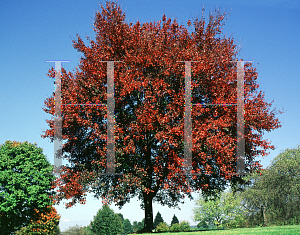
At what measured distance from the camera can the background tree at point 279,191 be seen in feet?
118

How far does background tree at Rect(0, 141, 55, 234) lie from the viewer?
104 ft

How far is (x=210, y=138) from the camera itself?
15.7 meters

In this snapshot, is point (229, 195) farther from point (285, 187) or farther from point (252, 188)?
point (285, 187)

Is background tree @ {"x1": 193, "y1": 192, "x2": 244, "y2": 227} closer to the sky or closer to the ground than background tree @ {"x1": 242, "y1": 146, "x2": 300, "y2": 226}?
closer to the ground

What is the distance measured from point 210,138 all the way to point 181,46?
6273 millimetres

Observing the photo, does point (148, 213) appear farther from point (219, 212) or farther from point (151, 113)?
point (219, 212)

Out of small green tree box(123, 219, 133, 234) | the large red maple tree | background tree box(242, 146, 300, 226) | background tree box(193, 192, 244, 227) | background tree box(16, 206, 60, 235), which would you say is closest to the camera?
the large red maple tree

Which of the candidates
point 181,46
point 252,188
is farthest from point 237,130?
point 252,188

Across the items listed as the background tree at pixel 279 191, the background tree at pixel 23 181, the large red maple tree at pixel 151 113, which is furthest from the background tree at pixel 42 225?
the background tree at pixel 279 191

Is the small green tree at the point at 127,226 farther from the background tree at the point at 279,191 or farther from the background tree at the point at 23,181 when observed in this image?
the background tree at the point at 23,181

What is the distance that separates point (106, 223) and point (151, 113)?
48.4 m

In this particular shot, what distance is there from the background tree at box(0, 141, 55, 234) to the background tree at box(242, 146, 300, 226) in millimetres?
25668

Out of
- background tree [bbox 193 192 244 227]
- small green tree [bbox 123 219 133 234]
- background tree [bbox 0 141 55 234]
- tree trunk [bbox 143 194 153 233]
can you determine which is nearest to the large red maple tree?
tree trunk [bbox 143 194 153 233]

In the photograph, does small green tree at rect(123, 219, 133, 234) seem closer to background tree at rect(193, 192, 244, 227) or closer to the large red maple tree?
background tree at rect(193, 192, 244, 227)
